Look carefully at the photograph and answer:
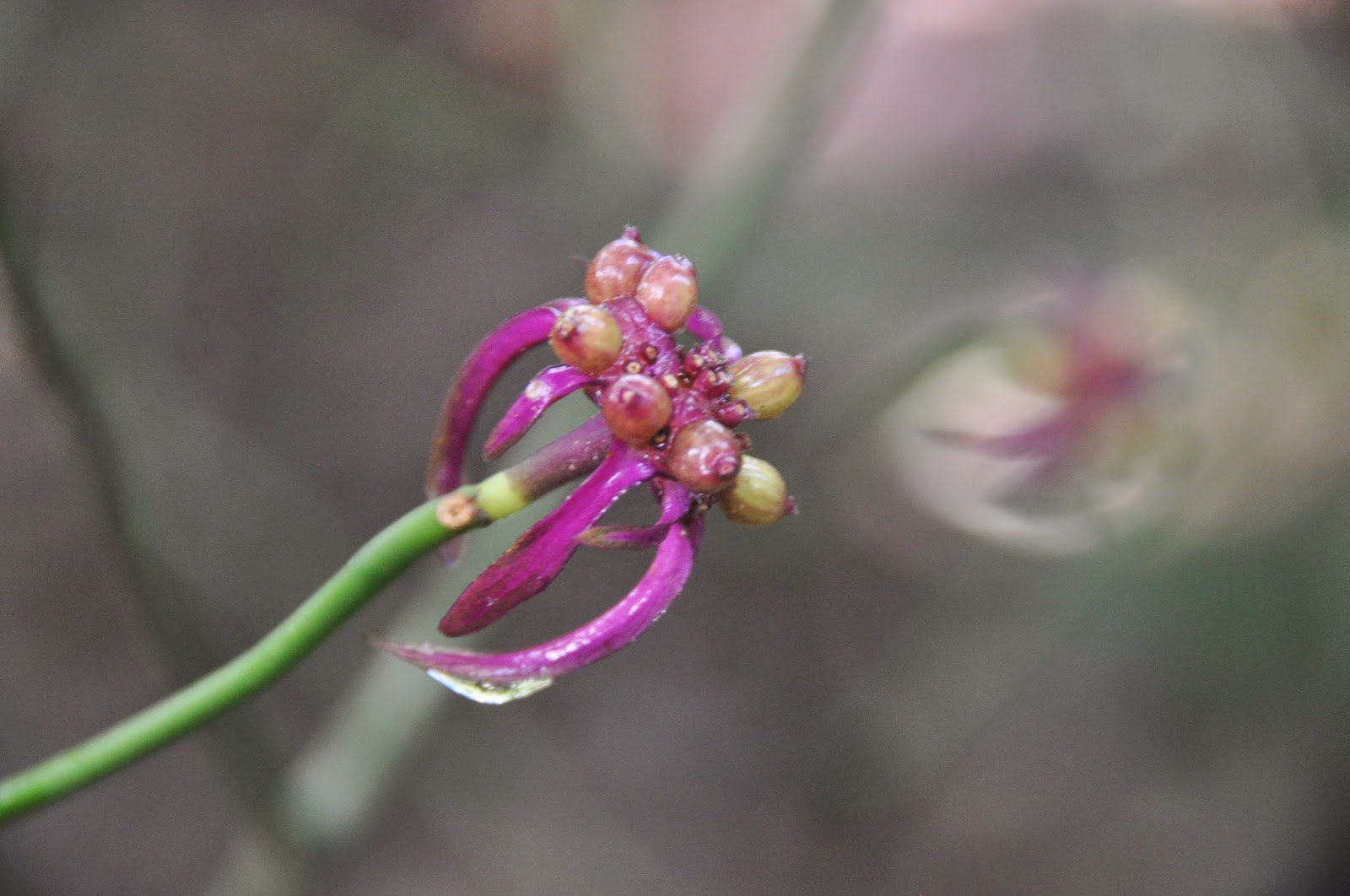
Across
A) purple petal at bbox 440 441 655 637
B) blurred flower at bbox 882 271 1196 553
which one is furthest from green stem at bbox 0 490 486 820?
blurred flower at bbox 882 271 1196 553

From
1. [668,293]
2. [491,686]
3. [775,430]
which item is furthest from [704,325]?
[775,430]

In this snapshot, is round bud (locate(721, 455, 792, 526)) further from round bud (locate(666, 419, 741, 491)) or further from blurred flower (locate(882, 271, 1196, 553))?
blurred flower (locate(882, 271, 1196, 553))

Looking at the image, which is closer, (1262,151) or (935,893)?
(935,893)

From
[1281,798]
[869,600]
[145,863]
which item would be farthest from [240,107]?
[1281,798]

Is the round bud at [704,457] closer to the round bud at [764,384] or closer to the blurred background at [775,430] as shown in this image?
the round bud at [764,384]

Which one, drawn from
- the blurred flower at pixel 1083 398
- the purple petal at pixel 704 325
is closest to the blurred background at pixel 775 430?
the blurred flower at pixel 1083 398

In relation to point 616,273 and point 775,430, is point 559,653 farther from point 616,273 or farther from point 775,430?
point 775,430

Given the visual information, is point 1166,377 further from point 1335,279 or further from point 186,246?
point 186,246
